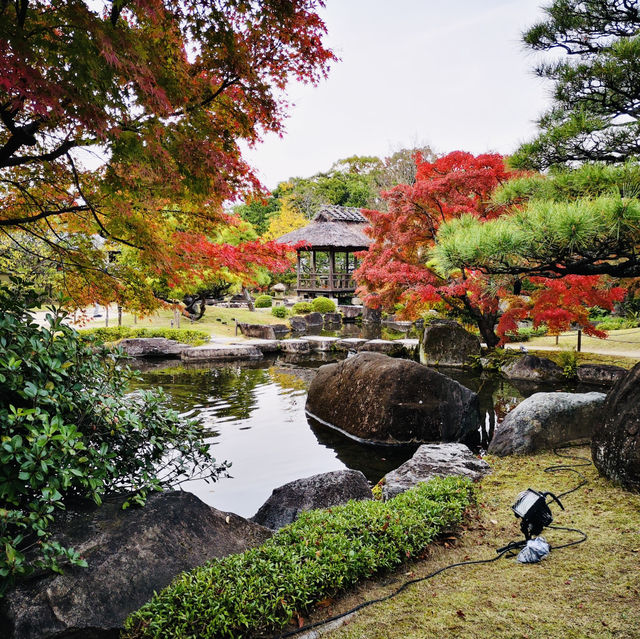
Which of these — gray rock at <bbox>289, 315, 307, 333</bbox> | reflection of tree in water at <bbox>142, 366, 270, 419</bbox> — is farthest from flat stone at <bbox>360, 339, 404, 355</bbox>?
gray rock at <bbox>289, 315, 307, 333</bbox>

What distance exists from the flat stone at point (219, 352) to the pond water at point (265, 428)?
1.24m

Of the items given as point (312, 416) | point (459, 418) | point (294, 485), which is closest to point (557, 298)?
point (459, 418)

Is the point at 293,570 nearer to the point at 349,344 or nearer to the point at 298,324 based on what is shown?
the point at 349,344

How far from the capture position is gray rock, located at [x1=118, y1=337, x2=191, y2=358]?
51.0 ft

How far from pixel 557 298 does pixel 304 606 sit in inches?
382

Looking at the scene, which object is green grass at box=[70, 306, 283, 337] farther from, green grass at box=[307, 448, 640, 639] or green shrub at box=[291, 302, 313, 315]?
green grass at box=[307, 448, 640, 639]

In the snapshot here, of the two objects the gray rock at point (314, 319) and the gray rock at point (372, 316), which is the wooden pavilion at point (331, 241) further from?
the gray rock at point (314, 319)

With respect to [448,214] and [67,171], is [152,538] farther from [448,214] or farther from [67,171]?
[448,214]

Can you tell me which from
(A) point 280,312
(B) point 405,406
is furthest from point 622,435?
(A) point 280,312

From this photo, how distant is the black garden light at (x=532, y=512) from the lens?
10.5 feet

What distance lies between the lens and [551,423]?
5.77 meters

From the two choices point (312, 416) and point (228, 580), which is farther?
point (312, 416)

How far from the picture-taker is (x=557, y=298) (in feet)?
34.6

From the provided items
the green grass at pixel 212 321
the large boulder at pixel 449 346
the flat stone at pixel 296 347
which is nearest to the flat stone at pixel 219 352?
the flat stone at pixel 296 347
